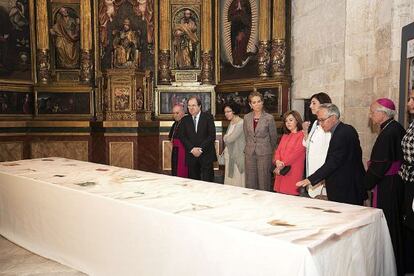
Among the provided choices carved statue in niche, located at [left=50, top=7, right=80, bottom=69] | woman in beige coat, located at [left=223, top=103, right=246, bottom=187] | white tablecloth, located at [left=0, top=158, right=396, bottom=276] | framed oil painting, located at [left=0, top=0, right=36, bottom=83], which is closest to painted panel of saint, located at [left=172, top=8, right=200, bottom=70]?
carved statue in niche, located at [left=50, top=7, right=80, bottom=69]

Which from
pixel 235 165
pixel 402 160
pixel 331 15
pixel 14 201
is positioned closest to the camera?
pixel 402 160

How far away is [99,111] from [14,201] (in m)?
6.44

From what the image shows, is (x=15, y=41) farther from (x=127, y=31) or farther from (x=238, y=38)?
(x=238, y=38)

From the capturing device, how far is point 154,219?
8.95 feet

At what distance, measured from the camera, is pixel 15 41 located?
1026cm

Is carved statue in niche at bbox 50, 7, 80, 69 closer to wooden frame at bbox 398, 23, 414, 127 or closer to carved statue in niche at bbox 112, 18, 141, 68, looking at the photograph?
carved statue in niche at bbox 112, 18, 141, 68

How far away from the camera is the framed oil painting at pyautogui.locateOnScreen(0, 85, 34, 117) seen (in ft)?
32.9

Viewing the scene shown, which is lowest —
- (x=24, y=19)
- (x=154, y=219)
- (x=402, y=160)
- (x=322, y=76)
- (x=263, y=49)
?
(x=154, y=219)

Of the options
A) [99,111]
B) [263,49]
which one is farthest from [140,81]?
[263,49]

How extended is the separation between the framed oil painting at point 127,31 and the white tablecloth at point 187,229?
22.6ft

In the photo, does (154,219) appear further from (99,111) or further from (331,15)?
(99,111)

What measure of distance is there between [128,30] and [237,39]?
2939 millimetres

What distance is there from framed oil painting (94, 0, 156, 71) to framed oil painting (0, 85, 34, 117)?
1994mm

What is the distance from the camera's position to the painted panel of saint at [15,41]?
10109 mm
